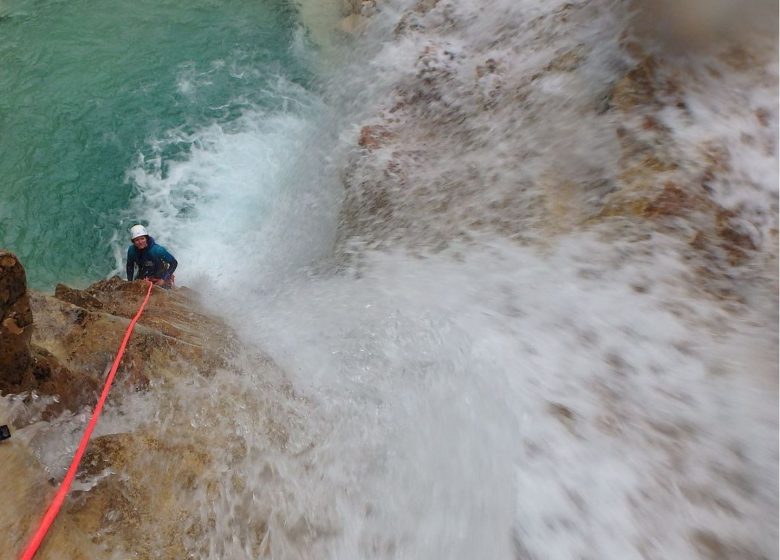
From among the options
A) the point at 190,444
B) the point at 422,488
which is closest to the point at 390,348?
the point at 422,488

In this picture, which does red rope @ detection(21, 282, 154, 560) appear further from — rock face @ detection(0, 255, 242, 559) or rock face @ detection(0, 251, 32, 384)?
rock face @ detection(0, 251, 32, 384)

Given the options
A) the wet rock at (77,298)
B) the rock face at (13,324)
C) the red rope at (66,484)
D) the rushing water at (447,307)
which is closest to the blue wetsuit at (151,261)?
the rushing water at (447,307)

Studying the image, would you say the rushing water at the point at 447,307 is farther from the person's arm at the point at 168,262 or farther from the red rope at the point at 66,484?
the person's arm at the point at 168,262

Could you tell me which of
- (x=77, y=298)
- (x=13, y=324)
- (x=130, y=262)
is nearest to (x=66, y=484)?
(x=13, y=324)

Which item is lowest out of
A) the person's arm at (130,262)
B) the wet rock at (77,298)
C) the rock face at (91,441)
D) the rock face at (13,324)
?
the person's arm at (130,262)

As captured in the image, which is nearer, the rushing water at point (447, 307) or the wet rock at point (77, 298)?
the rushing water at point (447, 307)

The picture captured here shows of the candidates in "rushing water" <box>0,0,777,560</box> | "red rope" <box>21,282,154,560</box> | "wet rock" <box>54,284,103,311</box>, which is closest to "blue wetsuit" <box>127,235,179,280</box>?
"rushing water" <box>0,0,777,560</box>
